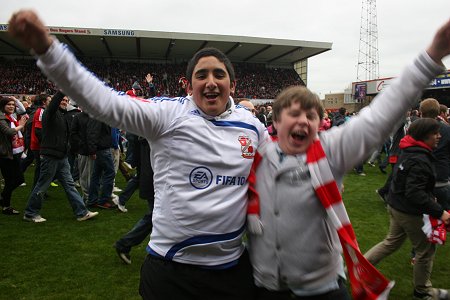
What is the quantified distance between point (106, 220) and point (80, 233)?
686 millimetres

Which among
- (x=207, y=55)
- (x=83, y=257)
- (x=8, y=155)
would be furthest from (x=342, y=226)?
(x=8, y=155)

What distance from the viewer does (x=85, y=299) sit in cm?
350

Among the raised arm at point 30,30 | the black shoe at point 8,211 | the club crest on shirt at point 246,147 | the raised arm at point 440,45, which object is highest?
the raised arm at point 30,30

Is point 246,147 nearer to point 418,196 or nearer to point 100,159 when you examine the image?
point 418,196

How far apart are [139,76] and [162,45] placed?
14.2 feet

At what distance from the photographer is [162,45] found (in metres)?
Result: 32.8

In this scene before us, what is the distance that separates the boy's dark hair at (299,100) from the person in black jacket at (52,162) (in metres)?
4.44

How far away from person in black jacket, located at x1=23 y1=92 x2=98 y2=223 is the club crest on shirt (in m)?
4.32

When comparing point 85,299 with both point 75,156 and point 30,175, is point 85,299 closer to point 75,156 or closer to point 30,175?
point 75,156

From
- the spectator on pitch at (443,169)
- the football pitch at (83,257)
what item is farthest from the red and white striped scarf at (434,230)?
the spectator on pitch at (443,169)

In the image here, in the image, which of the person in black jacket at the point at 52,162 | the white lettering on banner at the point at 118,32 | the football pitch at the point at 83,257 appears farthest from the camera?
the white lettering on banner at the point at 118,32

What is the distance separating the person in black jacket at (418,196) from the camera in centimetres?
319

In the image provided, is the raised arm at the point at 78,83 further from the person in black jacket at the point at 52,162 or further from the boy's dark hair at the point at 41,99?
the boy's dark hair at the point at 41,99

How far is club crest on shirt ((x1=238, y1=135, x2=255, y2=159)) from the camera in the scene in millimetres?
1865
